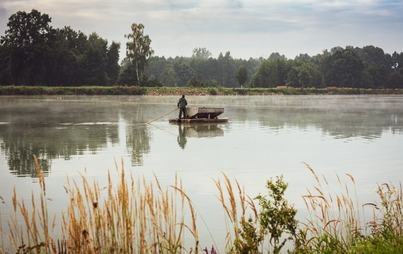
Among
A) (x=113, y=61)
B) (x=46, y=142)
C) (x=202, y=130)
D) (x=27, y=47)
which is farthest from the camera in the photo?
(x=113, y=61)

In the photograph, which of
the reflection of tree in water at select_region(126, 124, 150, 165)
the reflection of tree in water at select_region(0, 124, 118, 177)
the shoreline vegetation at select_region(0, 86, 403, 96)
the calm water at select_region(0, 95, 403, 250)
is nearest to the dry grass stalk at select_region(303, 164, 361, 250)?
the calm water at select_region(0, 95, 403, 250)

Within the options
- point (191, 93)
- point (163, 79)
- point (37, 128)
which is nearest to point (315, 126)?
point (37, 128)

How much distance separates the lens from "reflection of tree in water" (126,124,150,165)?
19.5 metres

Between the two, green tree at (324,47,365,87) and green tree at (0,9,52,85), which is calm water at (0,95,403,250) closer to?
green tree at (0,9,52,85)

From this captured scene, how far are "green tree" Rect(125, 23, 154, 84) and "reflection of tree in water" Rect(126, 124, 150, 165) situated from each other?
3097 inches

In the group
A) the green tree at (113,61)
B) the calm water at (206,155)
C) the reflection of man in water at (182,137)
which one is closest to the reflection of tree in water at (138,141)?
the calm water at (206,155)

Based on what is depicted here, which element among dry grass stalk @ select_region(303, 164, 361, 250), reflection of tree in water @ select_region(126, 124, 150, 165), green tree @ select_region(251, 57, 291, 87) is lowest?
reflection of tree in water @ select_region(126, 124, 150, 165)

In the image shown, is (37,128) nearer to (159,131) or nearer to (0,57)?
(159,131)

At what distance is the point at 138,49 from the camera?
112 metres

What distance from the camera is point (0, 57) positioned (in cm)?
11188

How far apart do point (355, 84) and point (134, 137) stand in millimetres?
139250

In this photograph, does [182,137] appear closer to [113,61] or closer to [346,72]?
[113,61]

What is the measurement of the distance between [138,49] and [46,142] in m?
89.8

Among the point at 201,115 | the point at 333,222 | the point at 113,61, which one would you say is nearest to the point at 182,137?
the point at 201,115
